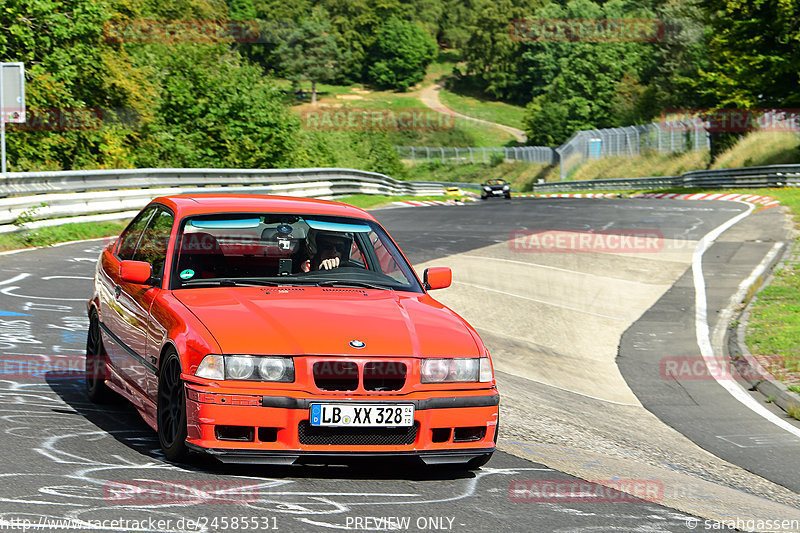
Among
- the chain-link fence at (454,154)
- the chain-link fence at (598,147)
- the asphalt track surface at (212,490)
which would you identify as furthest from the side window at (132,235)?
the chain-link fence at (454,154)

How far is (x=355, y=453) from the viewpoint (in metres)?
5.45

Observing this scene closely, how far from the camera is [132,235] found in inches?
302

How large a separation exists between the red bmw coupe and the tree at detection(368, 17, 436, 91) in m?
156

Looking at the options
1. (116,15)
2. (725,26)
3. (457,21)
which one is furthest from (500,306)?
(457,21)

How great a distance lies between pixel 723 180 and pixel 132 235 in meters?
41.2

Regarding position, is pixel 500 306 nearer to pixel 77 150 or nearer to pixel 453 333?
pixel 453 333

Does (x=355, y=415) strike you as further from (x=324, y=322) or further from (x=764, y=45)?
(x=764, y=45)

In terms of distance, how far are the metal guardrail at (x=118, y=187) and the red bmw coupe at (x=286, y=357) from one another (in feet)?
40.0

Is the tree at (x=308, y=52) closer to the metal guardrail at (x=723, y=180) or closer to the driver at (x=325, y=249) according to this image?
the metal guardrail at (x=723, y=180)

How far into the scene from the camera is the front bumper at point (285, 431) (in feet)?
17.6
